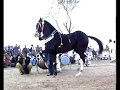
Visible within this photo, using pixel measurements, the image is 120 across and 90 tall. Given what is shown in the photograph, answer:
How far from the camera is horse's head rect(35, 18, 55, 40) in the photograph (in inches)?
374

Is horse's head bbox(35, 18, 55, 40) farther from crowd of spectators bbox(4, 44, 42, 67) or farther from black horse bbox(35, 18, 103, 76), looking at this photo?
crowd of spectators bbox(4, 44, 42, 67)

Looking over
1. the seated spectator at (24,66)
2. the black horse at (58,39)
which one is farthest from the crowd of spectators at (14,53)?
the black horse at (58,39)

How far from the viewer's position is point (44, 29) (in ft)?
31.2

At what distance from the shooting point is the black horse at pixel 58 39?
9.52 metres

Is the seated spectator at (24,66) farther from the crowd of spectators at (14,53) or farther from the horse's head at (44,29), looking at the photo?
the crowd of spectators at (14,53)

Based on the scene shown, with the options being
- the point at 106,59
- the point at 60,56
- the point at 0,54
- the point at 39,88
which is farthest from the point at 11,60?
the point at 0,54

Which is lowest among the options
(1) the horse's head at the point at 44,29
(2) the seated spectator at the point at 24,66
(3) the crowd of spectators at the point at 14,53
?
(2) the seated spectator at the point at 24,66

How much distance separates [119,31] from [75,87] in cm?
409

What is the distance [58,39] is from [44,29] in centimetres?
52

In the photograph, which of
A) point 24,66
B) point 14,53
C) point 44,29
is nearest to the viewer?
point 44,29

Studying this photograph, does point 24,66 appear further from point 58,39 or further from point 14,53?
point 14,53

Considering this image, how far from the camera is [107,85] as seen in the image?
6.87 meters

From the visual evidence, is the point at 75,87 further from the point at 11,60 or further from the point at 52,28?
the point at 11,60

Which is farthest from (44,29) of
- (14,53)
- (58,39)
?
(14,53)
